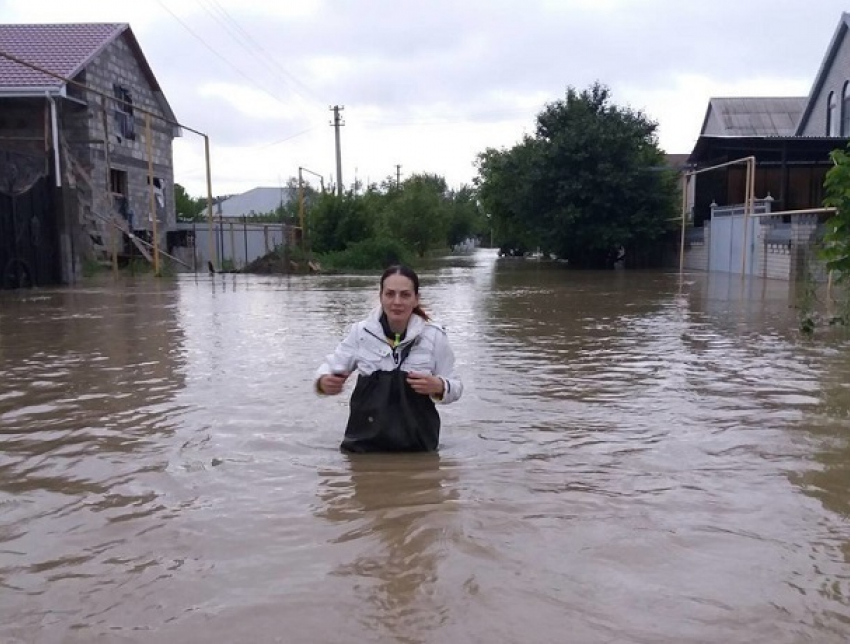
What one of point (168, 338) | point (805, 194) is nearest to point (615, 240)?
point (805, 194)

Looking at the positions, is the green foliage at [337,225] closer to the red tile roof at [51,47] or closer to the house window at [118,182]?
the house window at [118,182]

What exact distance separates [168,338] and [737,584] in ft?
27.4

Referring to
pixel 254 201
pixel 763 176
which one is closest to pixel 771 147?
pixel 763 176

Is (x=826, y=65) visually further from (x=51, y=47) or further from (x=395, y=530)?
(x=395, y=530)

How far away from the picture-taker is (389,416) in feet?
16.2

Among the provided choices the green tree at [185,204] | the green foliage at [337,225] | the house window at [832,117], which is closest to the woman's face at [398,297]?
the house window at [832,117]

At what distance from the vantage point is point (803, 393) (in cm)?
677

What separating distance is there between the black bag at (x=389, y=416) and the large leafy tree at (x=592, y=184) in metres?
27.7

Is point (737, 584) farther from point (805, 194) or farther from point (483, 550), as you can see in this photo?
point (805, 194)

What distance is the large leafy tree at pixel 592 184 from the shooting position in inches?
1259

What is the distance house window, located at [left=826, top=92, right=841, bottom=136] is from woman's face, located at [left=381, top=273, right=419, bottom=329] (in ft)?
108

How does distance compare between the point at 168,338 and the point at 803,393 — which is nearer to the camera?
the point at 803,393

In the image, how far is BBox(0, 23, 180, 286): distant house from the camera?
1822 centimetres

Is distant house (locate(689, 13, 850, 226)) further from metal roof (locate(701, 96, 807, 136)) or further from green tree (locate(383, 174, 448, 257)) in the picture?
green tree (locate(383, 174, 448, 257))
